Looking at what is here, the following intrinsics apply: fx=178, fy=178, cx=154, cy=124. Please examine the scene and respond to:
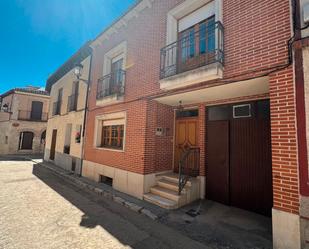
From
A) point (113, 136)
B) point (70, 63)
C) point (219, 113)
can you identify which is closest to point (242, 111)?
point (219, 113)

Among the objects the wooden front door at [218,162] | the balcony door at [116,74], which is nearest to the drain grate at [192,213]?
the wooden front door at [218,162]

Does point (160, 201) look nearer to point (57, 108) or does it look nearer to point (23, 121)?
point (57, 108)

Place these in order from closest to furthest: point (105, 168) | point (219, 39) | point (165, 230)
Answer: point (165, 230), point (219, 39), point (105, 168)

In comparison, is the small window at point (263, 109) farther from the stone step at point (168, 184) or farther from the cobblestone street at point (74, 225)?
the cobblestone street at point (74, 225)

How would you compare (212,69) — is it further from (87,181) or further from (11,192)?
(11,192)

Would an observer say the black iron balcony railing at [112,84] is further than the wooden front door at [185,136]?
Yes

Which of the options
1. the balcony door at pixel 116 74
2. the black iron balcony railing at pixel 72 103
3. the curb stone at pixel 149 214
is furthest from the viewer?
the black iron balcony railing at pixel 72 103

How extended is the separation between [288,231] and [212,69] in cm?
338

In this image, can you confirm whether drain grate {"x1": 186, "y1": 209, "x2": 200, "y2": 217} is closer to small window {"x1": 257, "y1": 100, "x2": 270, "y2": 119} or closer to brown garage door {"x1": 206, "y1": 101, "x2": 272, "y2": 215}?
brown garage door {"x1": 206, "y1": 101, "x2": 272, "y2": 215}

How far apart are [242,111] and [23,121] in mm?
20785

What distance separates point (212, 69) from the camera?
4.06 meters

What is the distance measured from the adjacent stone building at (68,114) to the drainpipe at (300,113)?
8.58 m

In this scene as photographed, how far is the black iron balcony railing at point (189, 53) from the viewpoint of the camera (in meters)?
4.82

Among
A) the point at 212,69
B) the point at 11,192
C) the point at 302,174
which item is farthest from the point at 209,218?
the point at 11,192
